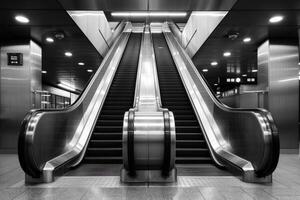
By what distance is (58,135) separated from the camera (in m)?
4.75

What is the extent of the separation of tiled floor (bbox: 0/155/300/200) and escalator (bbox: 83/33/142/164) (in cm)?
116

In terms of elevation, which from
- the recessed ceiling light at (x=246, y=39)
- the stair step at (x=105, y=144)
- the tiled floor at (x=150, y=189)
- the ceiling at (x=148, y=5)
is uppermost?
the ceiling at (x=148, y=5)

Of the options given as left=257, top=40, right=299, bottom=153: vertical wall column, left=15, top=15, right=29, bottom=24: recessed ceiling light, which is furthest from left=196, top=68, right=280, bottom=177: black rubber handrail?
left=15, top=15, right=29, bottom=24: recessed ceiling light

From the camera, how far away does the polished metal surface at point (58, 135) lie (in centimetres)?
378

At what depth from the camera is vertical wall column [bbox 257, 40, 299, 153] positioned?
7.45 m

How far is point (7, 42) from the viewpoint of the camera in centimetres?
757

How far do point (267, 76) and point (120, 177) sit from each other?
5608 mm

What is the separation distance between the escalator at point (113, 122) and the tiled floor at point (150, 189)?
1.16 meters

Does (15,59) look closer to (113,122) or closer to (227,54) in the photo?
(113,122)

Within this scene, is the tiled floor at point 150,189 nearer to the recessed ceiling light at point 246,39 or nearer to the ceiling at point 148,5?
the ceiling at point 148,5

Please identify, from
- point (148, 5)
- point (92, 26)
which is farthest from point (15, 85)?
point (148, 5)

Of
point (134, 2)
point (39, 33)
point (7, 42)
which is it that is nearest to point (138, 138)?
point (134, 2)

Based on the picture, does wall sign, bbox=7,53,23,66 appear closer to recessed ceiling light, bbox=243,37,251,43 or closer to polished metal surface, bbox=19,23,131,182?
polished metal surface, bbox=19,23,131,182

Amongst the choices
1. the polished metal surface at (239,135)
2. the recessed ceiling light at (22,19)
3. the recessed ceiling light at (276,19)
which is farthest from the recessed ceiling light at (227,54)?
the recessed ceiling light at (22,19)
